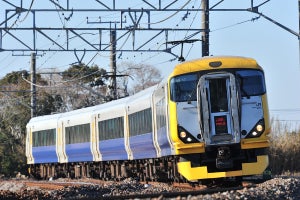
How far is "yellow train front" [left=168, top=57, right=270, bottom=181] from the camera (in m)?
17.5

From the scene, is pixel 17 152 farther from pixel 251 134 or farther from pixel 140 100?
pixel 251 134

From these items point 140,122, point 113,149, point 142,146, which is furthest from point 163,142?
point 113,149

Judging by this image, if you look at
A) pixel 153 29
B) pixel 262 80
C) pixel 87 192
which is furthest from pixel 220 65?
pixel 153 29

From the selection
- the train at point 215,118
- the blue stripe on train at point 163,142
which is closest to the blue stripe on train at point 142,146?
the blue stripe on train at point 163,142

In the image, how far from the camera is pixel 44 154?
38.7 meters

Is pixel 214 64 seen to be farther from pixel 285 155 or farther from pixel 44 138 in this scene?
pixel 44 138

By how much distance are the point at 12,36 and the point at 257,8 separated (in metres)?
9.02

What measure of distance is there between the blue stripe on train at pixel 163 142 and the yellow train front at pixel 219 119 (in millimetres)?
1291

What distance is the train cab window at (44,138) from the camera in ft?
123

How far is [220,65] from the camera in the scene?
58.8 feet

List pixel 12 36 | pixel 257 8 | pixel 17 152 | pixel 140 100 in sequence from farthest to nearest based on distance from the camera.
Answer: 1. pixel 17 152
2. pixel 12 36
3. pixel 257 8
4. pixel 140 100

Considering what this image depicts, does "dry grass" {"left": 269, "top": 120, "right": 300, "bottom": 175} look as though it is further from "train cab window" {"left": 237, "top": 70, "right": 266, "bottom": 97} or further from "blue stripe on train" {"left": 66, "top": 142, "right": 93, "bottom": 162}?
"train cab window" {"left": 237, "top": 70, "right": 266, "bottom": 97}

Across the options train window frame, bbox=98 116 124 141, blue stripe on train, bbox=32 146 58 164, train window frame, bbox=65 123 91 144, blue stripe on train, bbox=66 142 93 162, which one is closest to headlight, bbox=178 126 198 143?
train window frame, bbox=98 116 124 141

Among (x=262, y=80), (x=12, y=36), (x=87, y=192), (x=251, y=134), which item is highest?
(x=12, y=36)
